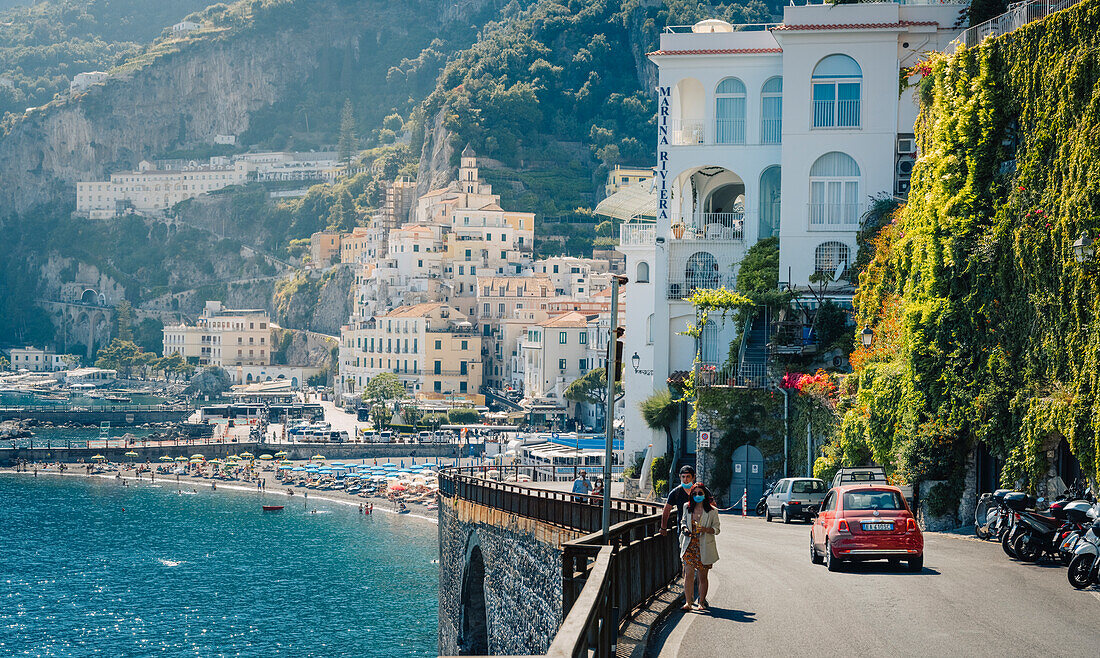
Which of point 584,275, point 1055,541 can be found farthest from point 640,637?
point 584,275

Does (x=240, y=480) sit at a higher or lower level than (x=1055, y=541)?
lower

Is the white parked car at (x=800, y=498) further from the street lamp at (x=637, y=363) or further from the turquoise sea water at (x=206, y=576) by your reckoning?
the turquoise sea water at (x=206, y=576)

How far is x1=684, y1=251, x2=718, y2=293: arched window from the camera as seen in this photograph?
45.7m

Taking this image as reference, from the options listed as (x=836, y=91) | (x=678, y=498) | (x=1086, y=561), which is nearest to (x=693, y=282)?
(x=836, y=91)

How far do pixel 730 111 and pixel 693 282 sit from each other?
600cm

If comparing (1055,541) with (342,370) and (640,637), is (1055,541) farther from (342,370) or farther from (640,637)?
(342,370)

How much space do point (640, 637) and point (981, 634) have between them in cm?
333

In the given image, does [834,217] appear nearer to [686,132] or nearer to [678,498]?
[686,132]

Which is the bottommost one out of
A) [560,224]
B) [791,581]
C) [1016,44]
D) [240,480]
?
[240,480]

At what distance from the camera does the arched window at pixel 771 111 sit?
44188mm

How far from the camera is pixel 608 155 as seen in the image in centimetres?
16425

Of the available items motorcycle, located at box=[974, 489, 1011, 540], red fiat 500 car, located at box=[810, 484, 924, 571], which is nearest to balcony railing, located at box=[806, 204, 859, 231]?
motorcycle, located at box=[974, 489, 1011, 540]

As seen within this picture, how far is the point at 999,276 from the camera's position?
25391 millimetres

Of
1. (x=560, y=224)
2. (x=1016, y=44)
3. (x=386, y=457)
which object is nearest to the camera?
(x=1016, y=44)
